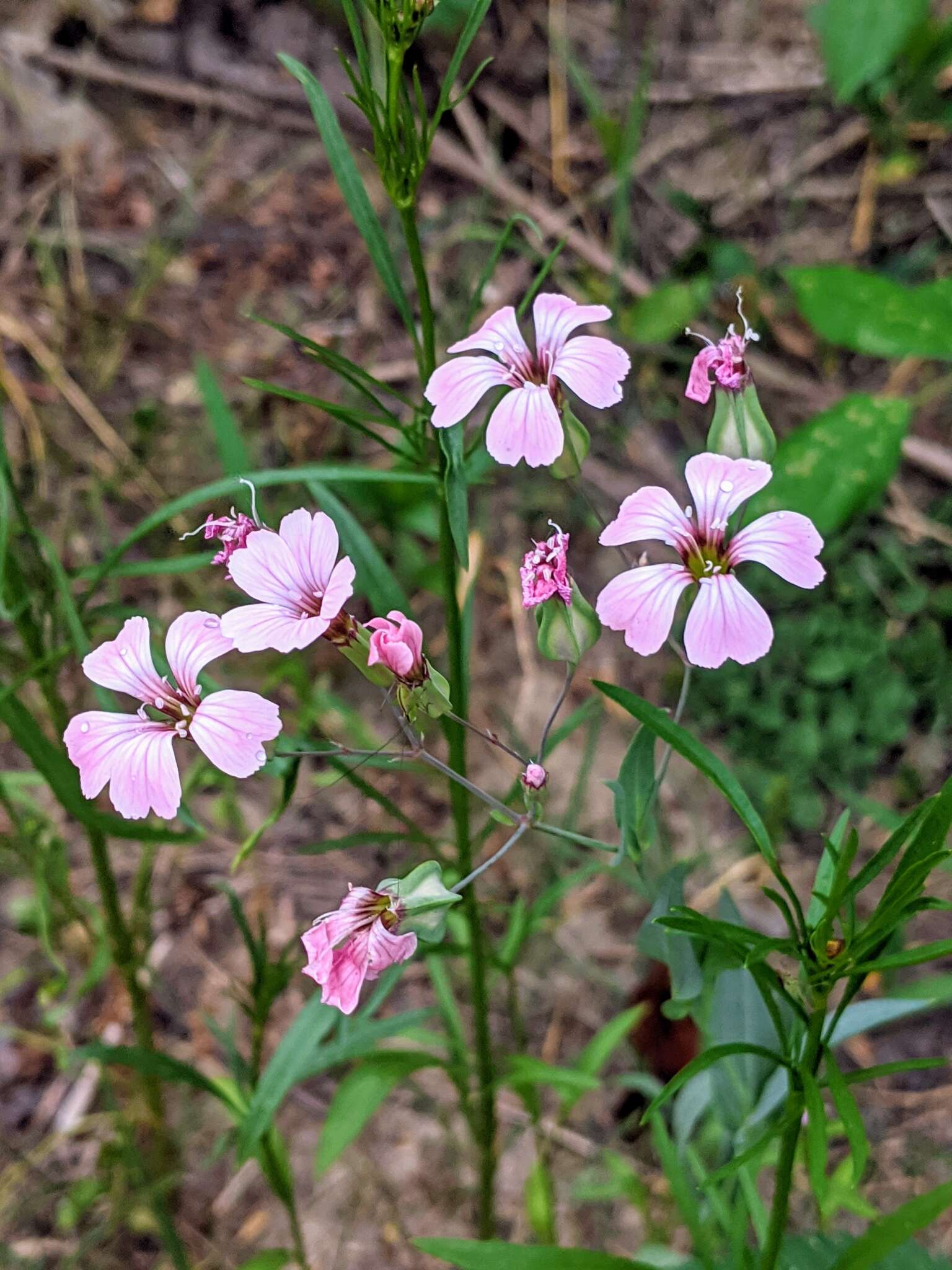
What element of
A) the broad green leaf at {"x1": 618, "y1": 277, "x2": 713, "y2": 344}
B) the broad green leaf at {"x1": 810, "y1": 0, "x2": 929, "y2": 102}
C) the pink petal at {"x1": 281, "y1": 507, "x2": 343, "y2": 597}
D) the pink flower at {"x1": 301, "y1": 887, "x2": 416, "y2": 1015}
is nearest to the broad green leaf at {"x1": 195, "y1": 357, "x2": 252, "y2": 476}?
the pink petal at {"x1": 281, "y1": 507, "x2": 343, "y2": 597}

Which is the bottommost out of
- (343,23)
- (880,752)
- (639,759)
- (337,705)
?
(880,752)

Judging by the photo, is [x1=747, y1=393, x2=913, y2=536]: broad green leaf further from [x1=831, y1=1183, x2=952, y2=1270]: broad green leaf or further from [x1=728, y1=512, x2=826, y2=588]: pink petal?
[x1=831, y1=1183, x2=952, y2=1270]: broad green leaf

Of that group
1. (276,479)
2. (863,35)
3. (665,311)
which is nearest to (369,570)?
(276,479)

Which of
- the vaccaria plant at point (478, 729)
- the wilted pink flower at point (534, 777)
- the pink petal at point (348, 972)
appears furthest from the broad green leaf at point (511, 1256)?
the wilted pink flower at point (534, 777)

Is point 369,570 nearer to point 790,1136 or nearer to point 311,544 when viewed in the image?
point 311,544

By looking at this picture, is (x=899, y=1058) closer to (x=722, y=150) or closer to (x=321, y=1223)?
(x=321, y=1223)

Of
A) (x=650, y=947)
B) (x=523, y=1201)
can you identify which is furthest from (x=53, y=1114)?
(x=650, y=947)
